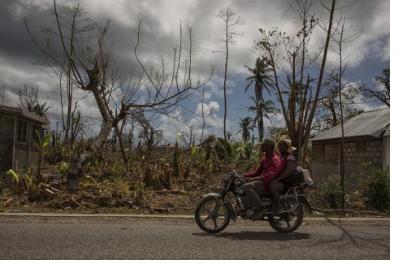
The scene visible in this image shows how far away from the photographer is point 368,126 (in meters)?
16.6

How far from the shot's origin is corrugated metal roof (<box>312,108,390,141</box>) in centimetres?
1494

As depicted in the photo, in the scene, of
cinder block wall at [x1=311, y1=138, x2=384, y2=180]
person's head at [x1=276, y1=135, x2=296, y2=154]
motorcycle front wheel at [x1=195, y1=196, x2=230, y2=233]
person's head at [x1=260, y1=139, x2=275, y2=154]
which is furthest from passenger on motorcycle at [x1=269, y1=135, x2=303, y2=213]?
cinder block wall at [x1=311, y1=138, x2=384, y2=180]

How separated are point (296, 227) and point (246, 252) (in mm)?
1984

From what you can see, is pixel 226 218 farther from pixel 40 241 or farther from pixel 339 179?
pixel 339 179

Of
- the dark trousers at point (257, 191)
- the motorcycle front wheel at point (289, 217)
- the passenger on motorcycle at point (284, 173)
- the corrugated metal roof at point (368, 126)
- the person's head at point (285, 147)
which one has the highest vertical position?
the corrugated metal roof at point (368, 126)

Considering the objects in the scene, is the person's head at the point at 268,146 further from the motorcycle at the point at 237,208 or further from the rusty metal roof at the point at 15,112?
the rusty metal roof at the point at 15,112

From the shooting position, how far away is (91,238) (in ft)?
23.3

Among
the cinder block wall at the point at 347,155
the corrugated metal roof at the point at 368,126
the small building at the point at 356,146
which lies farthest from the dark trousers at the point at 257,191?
the corrugated metal roof at the point at 368,126

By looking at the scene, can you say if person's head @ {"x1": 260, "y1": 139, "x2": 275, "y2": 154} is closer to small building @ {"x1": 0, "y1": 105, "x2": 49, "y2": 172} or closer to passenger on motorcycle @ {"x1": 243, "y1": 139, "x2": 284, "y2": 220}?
passenger on motorcycle @ {"x1": 243, "y1": 139, "x2": 284, "y2": 220}

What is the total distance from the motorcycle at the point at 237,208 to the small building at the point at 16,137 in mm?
11002

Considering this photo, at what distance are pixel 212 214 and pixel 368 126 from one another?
10.4 metres

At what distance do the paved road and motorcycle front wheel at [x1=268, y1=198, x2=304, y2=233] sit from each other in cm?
16

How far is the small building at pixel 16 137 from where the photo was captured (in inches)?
657

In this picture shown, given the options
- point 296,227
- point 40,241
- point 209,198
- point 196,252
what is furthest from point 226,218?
point 40,241
